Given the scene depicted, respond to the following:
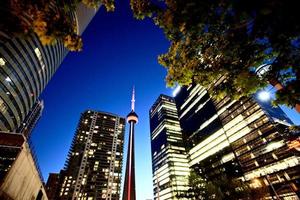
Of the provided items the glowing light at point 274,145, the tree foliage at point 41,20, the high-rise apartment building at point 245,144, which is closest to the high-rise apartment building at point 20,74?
the tree foliage at point 41,20

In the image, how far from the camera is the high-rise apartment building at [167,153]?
9200 centimetres

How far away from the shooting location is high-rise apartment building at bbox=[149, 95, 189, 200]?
92000 mm

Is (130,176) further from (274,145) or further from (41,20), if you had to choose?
(274,145)

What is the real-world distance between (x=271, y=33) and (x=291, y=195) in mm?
58370

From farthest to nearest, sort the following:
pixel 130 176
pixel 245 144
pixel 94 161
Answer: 1. pixel 94 161
2. pixel 245 144
3. pixel 130 176

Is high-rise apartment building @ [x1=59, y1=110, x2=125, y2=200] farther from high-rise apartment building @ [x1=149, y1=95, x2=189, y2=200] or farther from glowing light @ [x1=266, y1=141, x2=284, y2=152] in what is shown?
glowing light @ [x1=266, y1=141, x2=284, y2=152]

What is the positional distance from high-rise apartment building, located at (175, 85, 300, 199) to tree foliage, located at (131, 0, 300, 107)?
1415 inches

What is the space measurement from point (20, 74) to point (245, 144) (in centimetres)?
6757

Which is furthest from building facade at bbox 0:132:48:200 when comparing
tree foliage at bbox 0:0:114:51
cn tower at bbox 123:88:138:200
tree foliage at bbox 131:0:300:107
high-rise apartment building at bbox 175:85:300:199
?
high-rise apartment building at bbox 175:85:300:199

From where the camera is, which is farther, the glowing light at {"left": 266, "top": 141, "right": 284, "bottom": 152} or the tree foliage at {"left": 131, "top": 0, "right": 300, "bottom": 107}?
the glowing light at {"left": 266, "top": 141, "right": 284, "bottom": 152}

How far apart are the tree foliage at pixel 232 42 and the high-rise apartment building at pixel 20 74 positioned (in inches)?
1329

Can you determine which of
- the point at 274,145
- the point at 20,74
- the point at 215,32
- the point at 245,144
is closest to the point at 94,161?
the point at 20,74

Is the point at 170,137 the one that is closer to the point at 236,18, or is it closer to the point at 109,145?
the point at 109,145

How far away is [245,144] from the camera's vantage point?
6097cm
